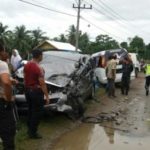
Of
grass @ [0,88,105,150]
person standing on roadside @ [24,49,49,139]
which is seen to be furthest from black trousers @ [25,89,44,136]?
grass @ [0,88,105,150]

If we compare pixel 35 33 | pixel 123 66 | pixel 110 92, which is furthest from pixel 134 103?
pixel 35 33

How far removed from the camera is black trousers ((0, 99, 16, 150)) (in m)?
6.27

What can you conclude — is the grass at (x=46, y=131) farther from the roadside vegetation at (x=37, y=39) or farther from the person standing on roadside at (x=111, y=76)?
the roadside vegetation at (x=37, y=39)

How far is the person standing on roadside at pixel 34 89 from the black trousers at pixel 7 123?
2245 mm

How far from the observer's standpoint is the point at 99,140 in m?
9.40

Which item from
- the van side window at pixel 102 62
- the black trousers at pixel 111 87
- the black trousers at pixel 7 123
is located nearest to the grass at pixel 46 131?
the black trousers at pixel 7 123

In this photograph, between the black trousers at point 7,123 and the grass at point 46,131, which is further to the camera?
the grass at point 46,131

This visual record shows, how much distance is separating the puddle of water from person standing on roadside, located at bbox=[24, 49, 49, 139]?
620mm

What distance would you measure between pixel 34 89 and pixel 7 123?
248cm

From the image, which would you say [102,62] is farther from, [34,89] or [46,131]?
[34,89]

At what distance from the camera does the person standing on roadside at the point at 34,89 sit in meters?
8.69

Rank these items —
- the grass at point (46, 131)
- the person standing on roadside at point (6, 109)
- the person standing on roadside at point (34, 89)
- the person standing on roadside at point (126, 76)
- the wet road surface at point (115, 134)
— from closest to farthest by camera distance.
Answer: the person standing on roadside at point (6, 109) → the grass at point (46, 131) → the person standing on roadside at point (34, 89) → the wet road surface at point (115, 134) → the person standing on roadside at point (126, 76)

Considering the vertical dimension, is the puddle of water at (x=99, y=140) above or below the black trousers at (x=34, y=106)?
below

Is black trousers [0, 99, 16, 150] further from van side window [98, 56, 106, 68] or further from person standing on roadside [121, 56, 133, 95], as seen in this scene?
van side window [98, 56, 106, 68]
